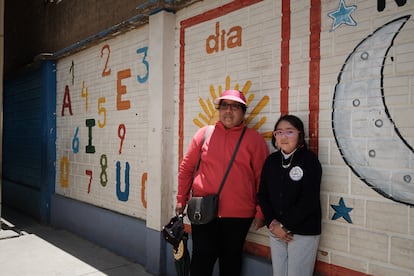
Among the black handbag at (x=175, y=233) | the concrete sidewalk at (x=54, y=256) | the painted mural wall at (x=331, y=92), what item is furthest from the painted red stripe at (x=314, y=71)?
the concrete sidewalk at (x=54, y=256)

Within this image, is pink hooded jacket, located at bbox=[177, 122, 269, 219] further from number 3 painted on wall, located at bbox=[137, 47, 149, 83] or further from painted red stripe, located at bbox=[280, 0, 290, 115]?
number 3 painted on wall, located at bbox=[137, 47, 149, 83]

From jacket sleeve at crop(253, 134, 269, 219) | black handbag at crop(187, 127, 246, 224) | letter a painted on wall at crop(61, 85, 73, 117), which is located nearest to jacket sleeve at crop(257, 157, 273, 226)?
jacket sleeve at crop(253, 134, 269, 219)

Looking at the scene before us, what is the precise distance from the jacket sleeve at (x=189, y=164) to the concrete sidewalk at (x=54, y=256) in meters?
1.47

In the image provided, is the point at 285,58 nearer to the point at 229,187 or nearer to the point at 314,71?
the point at 314,71

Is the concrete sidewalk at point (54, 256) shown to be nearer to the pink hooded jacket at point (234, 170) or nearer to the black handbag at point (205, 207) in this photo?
the black handbag at point (205, 207)

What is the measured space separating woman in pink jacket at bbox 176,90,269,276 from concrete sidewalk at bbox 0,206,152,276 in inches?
59.3

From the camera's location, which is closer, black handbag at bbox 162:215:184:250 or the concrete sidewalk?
black handbag at bbox 162:215:184:250

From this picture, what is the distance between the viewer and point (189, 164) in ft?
11.2

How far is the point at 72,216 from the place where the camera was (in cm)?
624

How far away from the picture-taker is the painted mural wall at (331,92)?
2484mm

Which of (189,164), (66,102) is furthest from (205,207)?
(66,102)

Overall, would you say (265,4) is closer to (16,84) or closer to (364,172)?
(364,172)

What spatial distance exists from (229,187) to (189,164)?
49 cm

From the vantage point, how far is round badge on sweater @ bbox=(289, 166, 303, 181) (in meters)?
2.63
